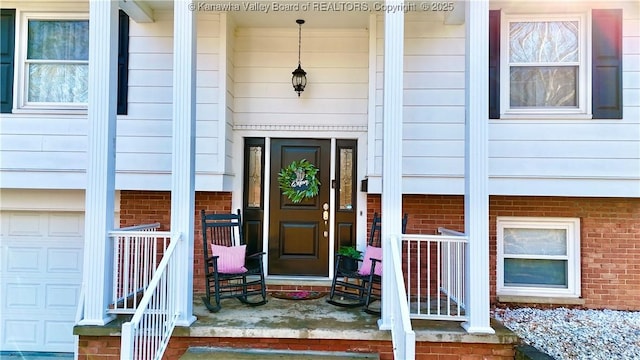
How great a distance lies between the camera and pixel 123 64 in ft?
15.6

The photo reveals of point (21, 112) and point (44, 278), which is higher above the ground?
point (21, 112)

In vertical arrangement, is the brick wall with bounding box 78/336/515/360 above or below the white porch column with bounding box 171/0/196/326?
below

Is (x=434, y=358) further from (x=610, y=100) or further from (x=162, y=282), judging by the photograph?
(x=610, y=100)

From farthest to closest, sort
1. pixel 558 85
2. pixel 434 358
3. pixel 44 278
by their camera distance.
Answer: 1. pixel 44 278
2. pixel 558 85
3. pixel 434 358

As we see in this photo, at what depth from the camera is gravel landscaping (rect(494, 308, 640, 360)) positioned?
3.42 meters

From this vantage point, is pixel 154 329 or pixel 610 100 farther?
pixel 610 100

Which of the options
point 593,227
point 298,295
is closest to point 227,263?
point 298,295

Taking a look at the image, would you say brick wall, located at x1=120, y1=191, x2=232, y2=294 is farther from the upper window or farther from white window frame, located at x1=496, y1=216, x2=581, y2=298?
white window frame, located at x1=496, y1=216, x2=581, y2=298

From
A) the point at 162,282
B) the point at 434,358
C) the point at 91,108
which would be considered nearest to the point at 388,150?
the point at 434,358

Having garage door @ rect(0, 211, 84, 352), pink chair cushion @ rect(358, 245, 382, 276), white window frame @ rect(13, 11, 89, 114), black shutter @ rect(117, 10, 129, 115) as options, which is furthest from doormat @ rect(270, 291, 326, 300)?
white window frame @ rect(13, 11, 89, 114)

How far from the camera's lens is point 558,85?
462 centimetres

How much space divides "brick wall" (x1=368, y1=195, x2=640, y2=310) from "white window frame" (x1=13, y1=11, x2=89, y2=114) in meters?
4.02

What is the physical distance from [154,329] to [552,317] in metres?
3.88

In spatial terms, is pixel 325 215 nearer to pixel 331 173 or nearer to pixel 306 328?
pixel 331 173
